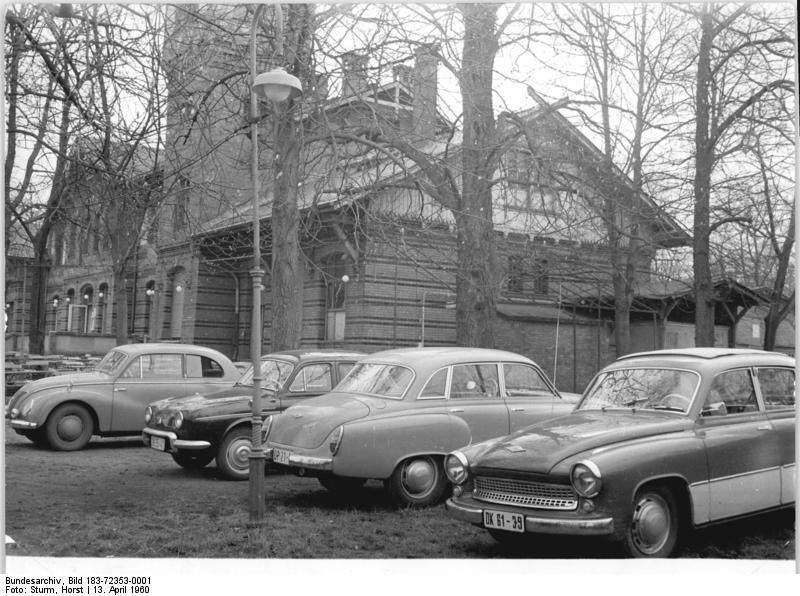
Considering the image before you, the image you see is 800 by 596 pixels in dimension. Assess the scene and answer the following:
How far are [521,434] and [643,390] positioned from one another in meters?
1.23

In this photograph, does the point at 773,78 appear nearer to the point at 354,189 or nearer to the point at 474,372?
the point at 354,189

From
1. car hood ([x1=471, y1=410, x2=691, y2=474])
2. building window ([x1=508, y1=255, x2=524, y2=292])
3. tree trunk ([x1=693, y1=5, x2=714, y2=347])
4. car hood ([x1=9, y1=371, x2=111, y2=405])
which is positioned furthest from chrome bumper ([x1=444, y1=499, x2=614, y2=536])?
building window ([x1=508, y1=255, x2=524, y2=292])

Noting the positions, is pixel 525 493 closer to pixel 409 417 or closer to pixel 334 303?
pixel 409 417

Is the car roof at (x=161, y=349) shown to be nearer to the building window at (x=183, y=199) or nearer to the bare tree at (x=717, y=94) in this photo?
the building window at (x=183, y=199)

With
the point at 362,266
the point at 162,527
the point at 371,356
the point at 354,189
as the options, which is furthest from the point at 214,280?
the point at 162,527

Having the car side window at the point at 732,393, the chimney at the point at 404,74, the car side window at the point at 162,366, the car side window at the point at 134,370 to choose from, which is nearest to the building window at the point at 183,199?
the car side window at the point at 162,366

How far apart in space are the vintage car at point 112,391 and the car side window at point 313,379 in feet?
9.57

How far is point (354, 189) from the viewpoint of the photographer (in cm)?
1451

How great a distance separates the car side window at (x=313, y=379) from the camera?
1110cm

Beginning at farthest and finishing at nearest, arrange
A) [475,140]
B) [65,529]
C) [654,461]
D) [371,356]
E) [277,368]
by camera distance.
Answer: [475,140], [277,368], [371,356], [65,529], [654,461]

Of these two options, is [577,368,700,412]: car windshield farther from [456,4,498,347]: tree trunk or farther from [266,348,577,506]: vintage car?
[456,4,498,347]: tree trunk

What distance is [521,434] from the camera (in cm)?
686

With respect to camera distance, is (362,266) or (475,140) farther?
(362,266)

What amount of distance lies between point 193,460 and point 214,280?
1941 cm
